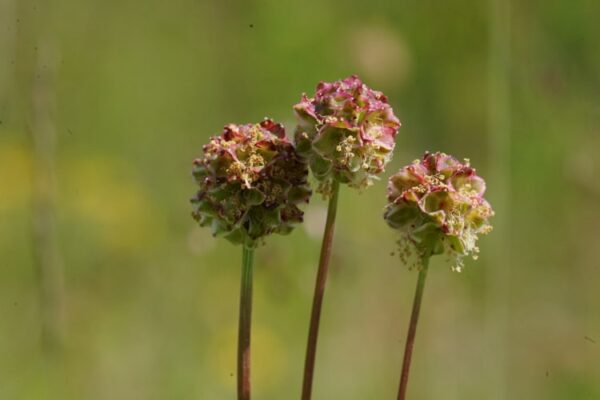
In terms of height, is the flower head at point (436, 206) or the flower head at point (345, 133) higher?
the flower head at point (345, 133)

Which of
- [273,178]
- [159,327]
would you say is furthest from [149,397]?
[273,178]

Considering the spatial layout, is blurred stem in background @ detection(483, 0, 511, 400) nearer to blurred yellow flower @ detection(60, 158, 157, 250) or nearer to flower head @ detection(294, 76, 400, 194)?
blurred yellow flower @ detection(60, 158, 157, 250)

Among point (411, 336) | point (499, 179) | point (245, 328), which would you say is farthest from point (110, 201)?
point (411, 336)

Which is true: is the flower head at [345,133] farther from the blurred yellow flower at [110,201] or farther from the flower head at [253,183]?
the blurred yellow flower at [110,201]

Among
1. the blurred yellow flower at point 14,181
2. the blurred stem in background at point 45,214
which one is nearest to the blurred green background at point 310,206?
the blurred yellow flower at point 14,181

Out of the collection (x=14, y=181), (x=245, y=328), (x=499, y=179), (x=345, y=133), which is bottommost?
(x=245, y=328)

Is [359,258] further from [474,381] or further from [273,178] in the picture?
[273,178]

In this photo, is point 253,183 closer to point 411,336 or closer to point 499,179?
point 411,336
